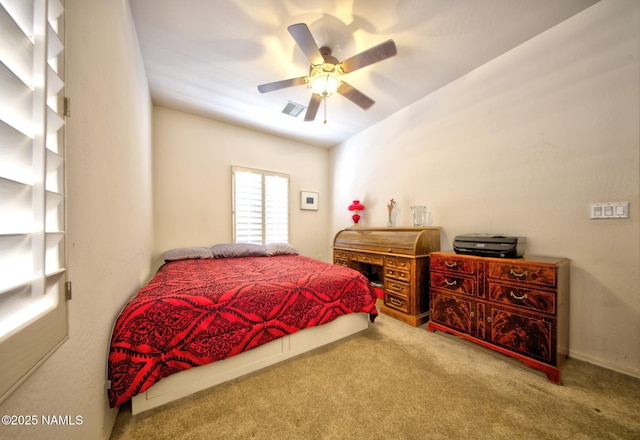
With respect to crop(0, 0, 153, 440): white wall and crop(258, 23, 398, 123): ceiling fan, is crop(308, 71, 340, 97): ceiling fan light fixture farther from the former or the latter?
crop(0, 0, 153, 440): white wall

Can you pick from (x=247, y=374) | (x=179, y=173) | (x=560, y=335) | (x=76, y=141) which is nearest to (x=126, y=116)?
(x=76, y=141)

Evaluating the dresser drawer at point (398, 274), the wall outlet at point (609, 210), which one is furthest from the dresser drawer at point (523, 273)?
the dresser drawer at point (398, 274)

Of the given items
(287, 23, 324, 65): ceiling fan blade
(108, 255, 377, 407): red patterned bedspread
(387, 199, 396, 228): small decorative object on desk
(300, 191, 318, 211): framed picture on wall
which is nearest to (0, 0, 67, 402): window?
(108, 255, 377, 407): red patterned bedspread

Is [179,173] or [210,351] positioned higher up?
[179,173]

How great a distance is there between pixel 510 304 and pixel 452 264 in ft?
1.68

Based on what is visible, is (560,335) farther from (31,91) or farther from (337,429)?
(31,91)

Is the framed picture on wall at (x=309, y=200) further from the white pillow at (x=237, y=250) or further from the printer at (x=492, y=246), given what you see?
the printer at (x=492, y=246)

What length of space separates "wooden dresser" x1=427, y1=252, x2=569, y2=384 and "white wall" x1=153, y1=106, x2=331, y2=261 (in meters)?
2.84

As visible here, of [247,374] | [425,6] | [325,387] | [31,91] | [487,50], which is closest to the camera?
[31,91]

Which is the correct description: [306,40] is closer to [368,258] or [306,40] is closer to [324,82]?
[324,82]

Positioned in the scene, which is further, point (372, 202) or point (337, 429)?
point (372, 202)

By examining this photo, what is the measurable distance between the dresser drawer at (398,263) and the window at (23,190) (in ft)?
8.59

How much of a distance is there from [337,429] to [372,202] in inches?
120

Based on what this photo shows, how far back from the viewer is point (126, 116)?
166 cm
